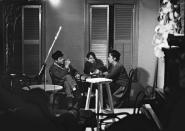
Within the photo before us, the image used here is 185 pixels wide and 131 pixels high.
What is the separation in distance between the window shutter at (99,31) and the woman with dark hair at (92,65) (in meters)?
0.29

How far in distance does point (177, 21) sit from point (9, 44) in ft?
12.4

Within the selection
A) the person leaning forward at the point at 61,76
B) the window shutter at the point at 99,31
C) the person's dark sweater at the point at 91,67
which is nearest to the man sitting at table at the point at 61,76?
the person leaning forward at the point at 61,76

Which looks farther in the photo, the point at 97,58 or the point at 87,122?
the point at 97,58

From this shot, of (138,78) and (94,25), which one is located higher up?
(94,25)

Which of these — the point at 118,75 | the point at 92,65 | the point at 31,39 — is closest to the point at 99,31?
the point at 92,65

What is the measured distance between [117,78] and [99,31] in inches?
61.2

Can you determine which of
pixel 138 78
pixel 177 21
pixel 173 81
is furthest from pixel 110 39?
pixel 173 81

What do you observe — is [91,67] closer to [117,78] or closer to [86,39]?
[86,39]

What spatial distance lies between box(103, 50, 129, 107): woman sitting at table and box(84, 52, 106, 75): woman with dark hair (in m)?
0.60

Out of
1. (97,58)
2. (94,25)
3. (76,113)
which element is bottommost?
(76,113)

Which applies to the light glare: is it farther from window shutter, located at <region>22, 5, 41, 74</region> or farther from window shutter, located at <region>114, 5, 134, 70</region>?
window shutter, located at <region>114, 5, 134, 70</region>

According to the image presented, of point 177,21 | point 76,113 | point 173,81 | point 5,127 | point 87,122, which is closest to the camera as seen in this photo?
point 5,127

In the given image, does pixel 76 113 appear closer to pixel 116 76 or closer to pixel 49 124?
pixel 49 124

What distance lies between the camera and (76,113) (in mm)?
4965
